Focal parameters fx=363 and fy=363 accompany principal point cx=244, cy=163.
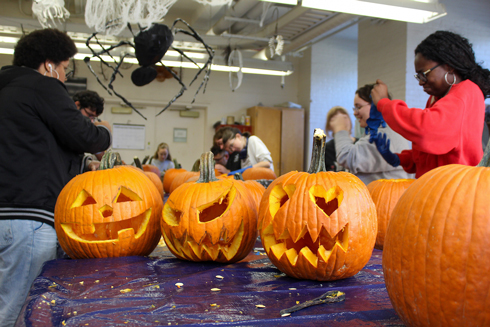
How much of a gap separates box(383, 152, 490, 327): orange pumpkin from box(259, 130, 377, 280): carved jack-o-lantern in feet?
1.13

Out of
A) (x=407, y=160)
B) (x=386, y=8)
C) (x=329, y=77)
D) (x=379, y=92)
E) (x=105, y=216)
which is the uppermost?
(x=329, y=77)

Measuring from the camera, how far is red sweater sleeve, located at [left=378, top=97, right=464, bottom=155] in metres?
1.62

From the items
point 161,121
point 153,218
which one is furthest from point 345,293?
point 161,121

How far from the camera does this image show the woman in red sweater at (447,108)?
163 cm

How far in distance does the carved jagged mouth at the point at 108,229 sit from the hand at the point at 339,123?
1.74m

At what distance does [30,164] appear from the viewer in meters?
1.66

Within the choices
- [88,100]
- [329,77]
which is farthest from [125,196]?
[329,77]

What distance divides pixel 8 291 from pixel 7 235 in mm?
245

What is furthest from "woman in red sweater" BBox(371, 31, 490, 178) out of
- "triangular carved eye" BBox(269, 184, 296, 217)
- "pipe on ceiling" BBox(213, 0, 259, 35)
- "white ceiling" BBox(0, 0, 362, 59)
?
"pipe on ceiling" BBox(213, 0, 259, 35)

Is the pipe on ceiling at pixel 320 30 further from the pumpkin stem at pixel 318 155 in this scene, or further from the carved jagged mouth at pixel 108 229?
the carved jagged mouth at pixel 108 229

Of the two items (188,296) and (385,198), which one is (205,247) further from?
(385,198)

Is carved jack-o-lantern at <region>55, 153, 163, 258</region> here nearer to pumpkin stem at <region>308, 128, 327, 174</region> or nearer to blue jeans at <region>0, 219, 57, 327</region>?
blue jeans at <region>0, 219, 57, 327</region>

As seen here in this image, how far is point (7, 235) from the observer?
156 cm

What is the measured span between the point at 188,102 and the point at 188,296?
9.09 m
